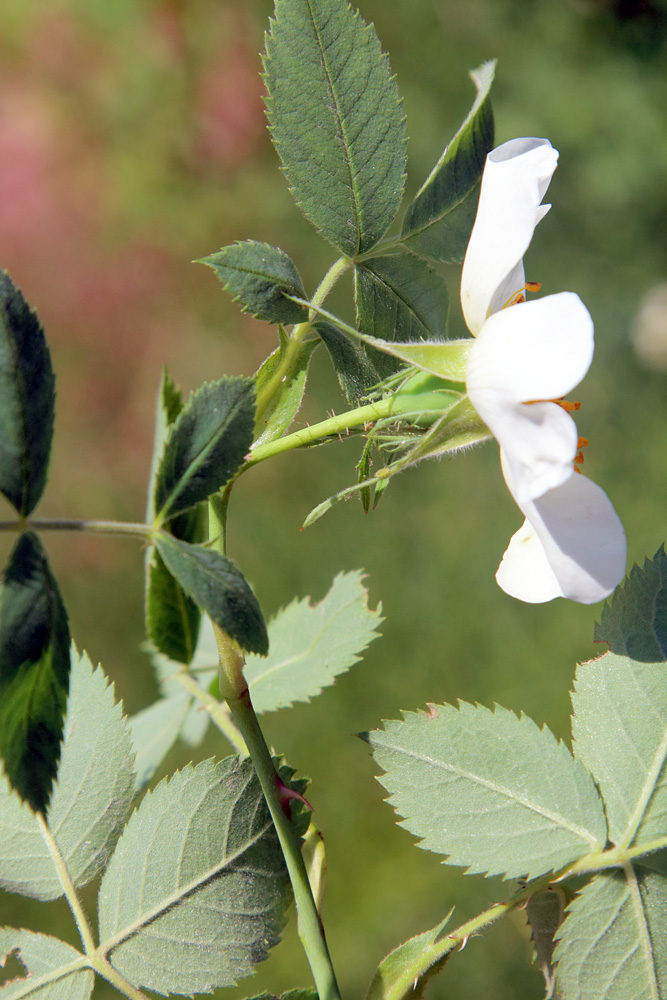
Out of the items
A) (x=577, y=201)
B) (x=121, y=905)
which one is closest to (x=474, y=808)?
(x=121, y=905)

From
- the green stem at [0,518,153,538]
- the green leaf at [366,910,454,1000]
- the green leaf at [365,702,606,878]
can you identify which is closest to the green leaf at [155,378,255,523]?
the green stem at [0,518,153,538]

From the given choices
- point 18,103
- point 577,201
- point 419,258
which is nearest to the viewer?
point 419,258

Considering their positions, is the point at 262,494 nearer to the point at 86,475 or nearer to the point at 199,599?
the point at 86,475

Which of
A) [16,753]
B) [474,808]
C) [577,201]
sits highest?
[16,753]

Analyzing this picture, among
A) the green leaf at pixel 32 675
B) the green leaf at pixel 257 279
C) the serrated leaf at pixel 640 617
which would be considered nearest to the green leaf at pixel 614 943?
the serrated leaf at pixel 640 617

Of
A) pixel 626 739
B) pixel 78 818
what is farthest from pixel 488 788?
pixel 78 818

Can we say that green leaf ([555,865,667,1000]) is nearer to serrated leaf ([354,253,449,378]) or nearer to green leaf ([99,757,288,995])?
green leaf ([99,757,288,995])

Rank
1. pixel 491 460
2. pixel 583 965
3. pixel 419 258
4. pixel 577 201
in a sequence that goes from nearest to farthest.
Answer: pixel 583 965 < pixel 419 258 < pixel 491 460 < pixel 577 201

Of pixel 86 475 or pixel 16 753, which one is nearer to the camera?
pixel 16 753

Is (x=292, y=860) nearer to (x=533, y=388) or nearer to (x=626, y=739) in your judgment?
(x=626, y=739)
